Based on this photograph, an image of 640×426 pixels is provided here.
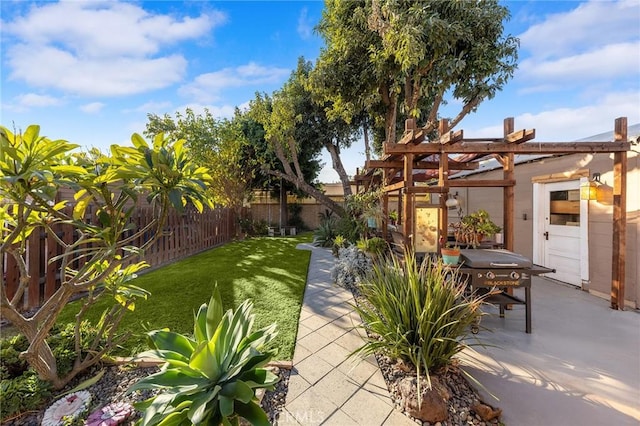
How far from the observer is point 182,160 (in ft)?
6.15

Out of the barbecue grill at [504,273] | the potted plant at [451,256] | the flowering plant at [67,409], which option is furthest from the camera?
the potted plant at [451,256]

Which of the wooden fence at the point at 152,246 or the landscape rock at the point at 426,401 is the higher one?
the wooden fence at the point at 152,246

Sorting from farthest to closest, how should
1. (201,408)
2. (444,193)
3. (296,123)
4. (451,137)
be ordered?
(296,123) < (444,193) < (451,137) < (201,408)

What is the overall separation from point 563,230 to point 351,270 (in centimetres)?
464

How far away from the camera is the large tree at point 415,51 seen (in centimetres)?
529

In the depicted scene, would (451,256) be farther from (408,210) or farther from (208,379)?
(208,379)

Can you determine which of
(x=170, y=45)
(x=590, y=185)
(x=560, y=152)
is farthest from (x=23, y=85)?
(x=590, y=185)

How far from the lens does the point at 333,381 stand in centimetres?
215

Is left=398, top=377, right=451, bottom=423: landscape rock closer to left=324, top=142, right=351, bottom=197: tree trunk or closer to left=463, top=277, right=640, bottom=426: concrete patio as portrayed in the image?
left=463, top=277, right=640, bottom=426: concrete patio

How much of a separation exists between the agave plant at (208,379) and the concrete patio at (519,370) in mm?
525

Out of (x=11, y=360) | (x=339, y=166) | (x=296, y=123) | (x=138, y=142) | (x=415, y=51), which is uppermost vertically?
(x=296, y=123)

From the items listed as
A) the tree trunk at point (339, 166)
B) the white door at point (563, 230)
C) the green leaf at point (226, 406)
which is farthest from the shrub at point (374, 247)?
the tree trunk at point (339, 166)

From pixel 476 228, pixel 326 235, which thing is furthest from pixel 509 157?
pixel 326 235

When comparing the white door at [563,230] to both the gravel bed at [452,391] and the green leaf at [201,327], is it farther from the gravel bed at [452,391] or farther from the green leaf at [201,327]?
the green leaf at [201,327]
